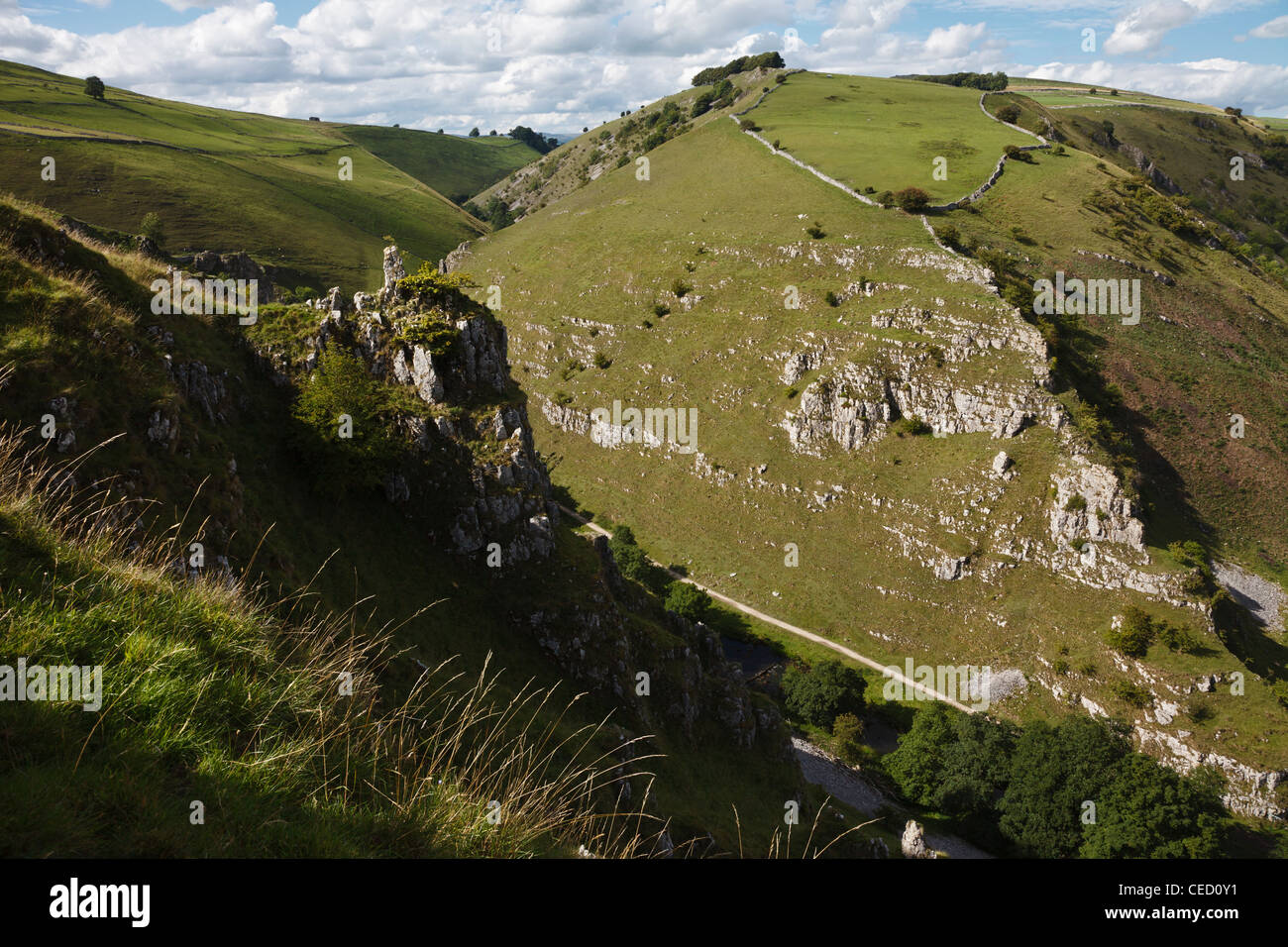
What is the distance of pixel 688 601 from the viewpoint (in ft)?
191

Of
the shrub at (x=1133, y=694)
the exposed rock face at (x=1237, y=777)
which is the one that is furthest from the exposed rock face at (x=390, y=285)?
the exposed rock face at (x=1237, y=777)

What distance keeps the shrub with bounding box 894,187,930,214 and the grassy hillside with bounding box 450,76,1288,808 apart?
5637 millimetres

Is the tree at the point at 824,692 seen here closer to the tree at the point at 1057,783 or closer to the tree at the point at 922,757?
the tree at the point at 922,757

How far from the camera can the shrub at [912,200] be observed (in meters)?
88.2

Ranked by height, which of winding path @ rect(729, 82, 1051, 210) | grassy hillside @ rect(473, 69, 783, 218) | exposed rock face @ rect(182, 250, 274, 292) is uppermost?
grassy hillside @ rect(473, 69, 783, 218)

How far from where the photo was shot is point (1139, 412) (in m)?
75.4

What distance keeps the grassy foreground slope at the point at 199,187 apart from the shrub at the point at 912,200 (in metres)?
98.5

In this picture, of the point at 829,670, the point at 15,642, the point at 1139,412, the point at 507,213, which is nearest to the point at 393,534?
the point at 15,642

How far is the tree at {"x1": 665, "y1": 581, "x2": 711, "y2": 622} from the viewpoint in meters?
57.8

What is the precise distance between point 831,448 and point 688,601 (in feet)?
83.5

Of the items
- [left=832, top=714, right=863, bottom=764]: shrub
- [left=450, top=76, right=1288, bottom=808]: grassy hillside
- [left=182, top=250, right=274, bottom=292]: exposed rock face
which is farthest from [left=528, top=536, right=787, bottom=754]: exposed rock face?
[left=182, top=250, right=274, bottom=292]: exposed rock face

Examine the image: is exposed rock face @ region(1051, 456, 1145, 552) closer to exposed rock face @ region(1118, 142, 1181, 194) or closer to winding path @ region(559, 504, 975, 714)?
winding path @ region(559, 504, 975, 714)

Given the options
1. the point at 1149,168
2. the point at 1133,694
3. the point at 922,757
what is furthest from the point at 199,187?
the point at 1149,168
